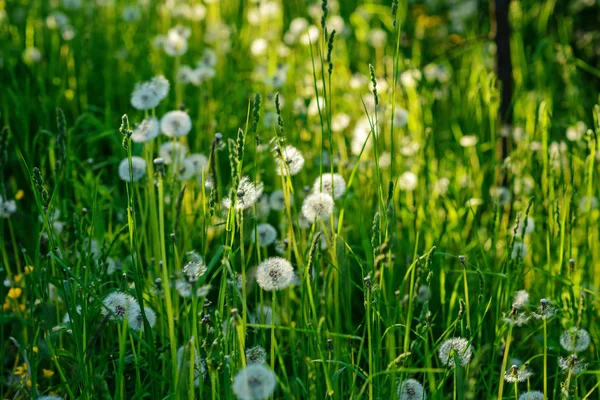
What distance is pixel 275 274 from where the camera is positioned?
50.7 inches

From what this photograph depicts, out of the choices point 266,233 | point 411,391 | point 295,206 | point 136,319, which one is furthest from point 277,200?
point 411,391

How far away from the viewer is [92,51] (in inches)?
127

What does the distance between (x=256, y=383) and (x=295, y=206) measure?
65 cm

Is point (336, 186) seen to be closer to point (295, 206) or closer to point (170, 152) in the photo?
point (295, 206)

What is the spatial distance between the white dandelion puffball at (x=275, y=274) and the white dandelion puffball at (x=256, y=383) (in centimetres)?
26

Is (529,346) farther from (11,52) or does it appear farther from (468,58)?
(11,52)

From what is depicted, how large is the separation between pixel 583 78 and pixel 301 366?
104 inches

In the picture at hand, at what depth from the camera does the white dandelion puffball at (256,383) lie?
39.5 inches

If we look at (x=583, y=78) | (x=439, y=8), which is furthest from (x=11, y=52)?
(x=583, y=78)

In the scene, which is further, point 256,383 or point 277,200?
point 277,200

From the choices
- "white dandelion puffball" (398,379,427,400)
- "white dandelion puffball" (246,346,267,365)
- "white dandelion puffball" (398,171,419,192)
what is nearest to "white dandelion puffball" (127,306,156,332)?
"white dandelion puffball" (246,346,267,365)

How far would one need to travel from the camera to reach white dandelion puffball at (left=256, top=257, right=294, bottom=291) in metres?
1.28

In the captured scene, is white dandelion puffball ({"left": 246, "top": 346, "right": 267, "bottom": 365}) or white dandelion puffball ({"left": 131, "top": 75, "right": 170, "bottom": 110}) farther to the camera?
white dandelion puffball ({"left": 131, "top": 75, "right": 170, "bottom": 110})

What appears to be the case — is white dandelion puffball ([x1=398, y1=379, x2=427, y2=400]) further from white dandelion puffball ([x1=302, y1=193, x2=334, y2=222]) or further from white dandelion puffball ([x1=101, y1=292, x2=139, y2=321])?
white dandelion puffball ([x1=101, y1=292, x2=139, y2=321])
